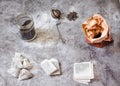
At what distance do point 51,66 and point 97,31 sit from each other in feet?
1.35

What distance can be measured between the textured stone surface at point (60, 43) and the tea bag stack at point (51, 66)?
3 centimetres

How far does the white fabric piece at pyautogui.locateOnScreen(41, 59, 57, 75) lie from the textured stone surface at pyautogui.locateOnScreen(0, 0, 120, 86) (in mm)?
31

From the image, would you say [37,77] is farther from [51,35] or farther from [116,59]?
[116,59]

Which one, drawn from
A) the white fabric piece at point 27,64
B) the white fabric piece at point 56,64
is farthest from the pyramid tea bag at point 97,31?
the white fabric piece at point 27,64

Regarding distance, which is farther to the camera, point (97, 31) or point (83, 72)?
point (97, 31)

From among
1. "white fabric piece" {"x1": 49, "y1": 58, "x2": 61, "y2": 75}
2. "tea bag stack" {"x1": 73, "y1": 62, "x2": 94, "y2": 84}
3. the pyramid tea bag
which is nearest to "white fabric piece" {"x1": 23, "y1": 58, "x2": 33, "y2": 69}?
"white fabric piece" {"x1": 49, "y1": 58, "x2": 61, "y2": 75}

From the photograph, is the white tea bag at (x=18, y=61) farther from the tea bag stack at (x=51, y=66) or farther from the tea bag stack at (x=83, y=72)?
the tea bag stack at (x=83, y=72)

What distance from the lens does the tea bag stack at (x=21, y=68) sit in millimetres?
1811

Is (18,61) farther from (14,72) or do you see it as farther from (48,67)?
(48,67)

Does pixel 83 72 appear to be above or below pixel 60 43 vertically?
below

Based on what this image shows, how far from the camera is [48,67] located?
5.99 ft

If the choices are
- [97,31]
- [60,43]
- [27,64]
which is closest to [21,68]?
[27,64]

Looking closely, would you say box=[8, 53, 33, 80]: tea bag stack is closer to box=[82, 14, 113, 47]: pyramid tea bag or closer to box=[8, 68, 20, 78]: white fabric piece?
box=[8, 68, 20, 78]: white fabric piece

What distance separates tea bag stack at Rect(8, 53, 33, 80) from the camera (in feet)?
5.94
